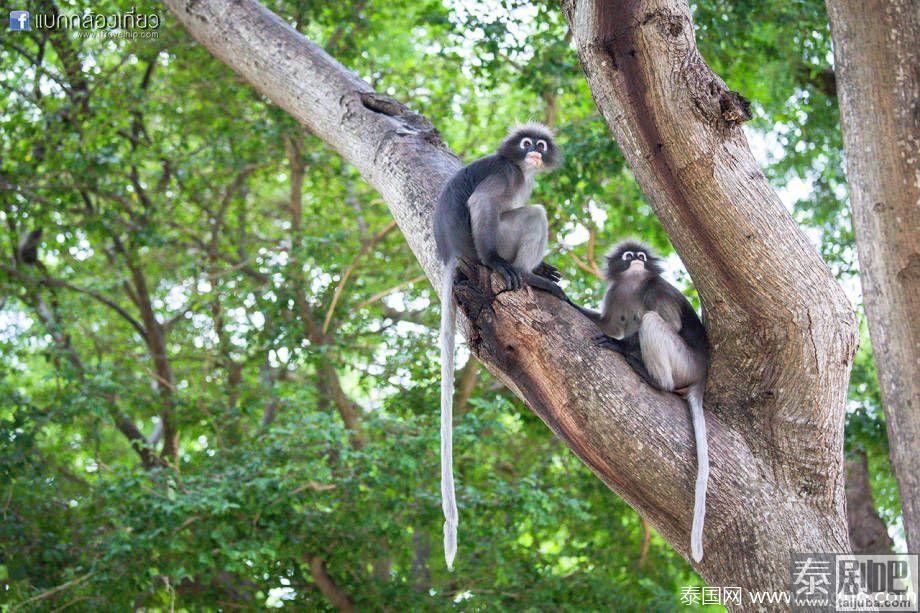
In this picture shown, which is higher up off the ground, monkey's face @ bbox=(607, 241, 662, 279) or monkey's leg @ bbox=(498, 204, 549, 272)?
monkey's face @ bbox=(607, 241, 662, 279)

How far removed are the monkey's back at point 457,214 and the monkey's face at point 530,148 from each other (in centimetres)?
21

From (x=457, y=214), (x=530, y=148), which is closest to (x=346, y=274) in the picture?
(x=530, y=148)

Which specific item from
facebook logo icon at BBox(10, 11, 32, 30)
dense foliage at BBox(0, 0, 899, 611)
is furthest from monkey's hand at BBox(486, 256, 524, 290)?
facebook logo icon at BBox(10, 11, 32, 30)

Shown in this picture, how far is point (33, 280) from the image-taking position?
8023 millimetres

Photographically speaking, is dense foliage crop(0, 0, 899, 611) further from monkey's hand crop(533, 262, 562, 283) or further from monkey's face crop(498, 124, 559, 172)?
monkey's hand crop(533, 262, 562, 283)

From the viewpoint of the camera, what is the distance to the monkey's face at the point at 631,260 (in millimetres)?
4352

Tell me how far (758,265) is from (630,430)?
0.65 metres

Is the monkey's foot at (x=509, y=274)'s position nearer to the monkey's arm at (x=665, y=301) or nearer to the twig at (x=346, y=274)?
the monkey's arm at (x=665, y=301)

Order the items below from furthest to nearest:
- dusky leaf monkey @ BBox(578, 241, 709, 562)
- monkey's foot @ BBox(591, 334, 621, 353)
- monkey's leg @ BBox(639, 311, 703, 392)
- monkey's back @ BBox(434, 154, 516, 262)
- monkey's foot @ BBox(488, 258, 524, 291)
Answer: monkey's back @ BBox(434, 154, 516, 262), monkey's leg @ BBox(639, 311, 703, 392), monkey's foot @ BBox(488, 258, 524, 291), monkey's foot @ BBox(591, 334, 621, 353), dusky leaf monkey @ BBox(578, 241, 709, 562)

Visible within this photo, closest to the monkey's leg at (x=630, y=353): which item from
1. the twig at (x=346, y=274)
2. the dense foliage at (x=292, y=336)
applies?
the dense foliage at (x=292, y=336)

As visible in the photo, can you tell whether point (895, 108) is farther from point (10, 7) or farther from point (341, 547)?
point (10, 7)

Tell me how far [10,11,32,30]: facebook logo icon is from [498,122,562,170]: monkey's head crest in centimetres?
503

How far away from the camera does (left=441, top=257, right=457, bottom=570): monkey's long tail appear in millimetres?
3133

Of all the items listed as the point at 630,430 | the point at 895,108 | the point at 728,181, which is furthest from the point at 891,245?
the point at 630,430
